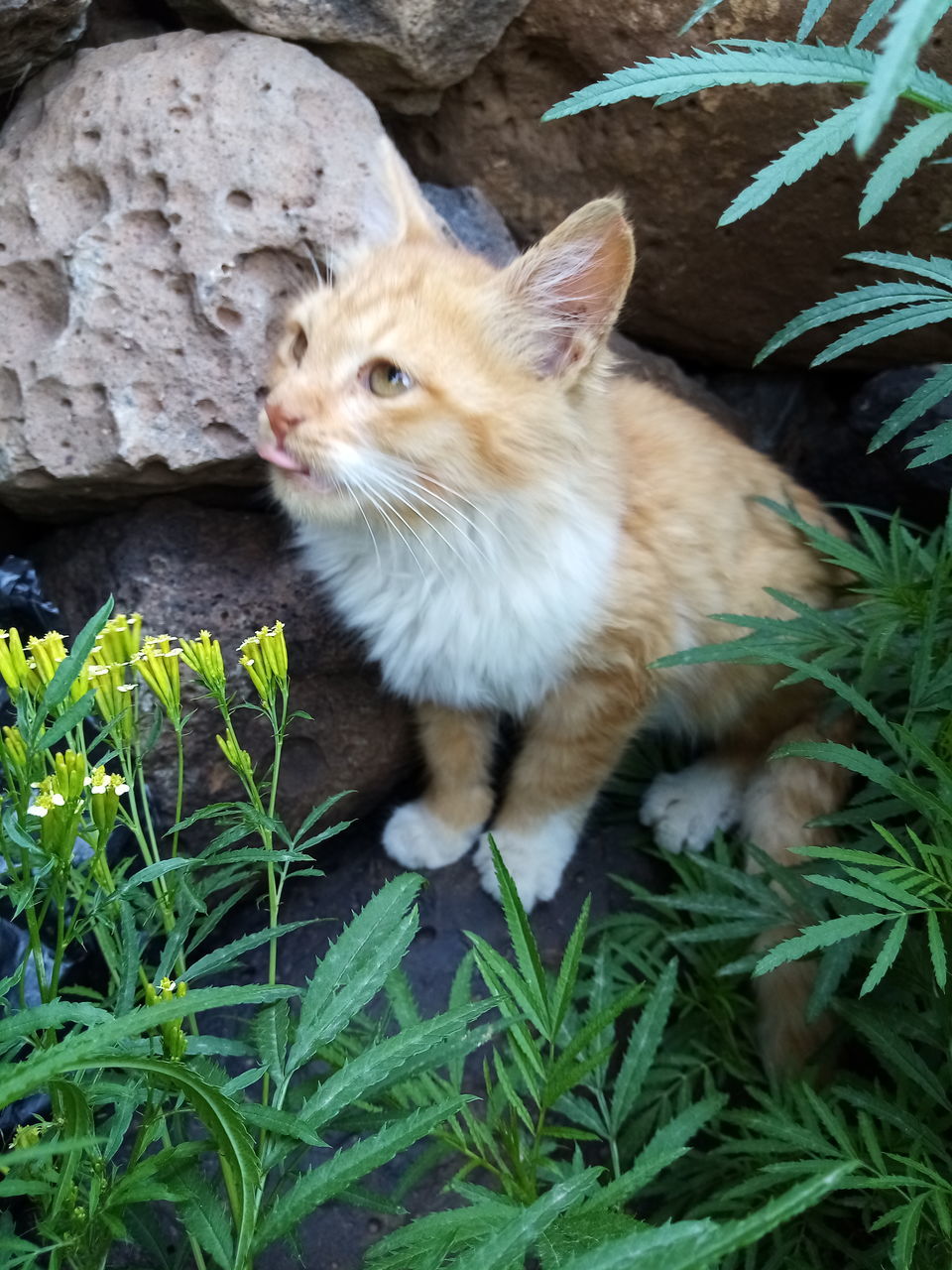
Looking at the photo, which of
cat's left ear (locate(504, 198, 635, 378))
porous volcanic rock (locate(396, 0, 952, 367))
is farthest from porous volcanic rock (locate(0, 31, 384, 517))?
porous volcanic rock (locate(396, 0, 952, 367))

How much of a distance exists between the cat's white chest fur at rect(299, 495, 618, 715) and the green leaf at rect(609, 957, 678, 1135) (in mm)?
473

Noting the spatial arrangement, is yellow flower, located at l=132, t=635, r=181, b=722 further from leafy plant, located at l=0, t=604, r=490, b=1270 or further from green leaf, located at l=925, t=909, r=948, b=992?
green leaf, located at l=925, t=909, r=948, b=992

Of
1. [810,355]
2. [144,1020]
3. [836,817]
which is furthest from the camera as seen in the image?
[810,355]

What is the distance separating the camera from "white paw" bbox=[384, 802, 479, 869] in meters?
1.69

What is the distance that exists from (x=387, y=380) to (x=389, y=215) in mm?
417

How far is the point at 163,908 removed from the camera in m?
0.82

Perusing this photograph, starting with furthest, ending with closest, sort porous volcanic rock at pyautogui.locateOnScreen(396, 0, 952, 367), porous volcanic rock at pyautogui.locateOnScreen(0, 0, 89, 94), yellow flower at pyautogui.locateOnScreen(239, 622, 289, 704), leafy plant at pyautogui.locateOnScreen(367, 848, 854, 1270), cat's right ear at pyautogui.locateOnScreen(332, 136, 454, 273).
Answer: porous volcanic rock at pyautogui.locateOnScreen(396, 0, 952, 367), cat's right ear at pyautogui.locateOnScreen(332, 136, 454, 273), porous volcanic rock at pyautogui.locateOnScreen(0, 0, 89, 94), yellow flower at pyautogui.locateOnScreen(239, 622, 289, 704), leafy plant at pyautogui.locateOnScreen(367, 848, 854, 1270)

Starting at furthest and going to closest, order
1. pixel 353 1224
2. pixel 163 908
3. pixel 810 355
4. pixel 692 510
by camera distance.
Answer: pixel 810 355, pixel 692 510, pixel 353 1224, pixel 163 908

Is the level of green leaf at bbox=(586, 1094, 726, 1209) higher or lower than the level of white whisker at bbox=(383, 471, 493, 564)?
lower

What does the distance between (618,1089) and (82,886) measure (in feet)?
2.47

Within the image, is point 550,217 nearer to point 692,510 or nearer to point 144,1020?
point 692,510

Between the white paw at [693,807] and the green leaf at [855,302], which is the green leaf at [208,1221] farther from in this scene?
the white paw at [693,807]

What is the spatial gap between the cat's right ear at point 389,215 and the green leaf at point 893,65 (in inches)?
40.8

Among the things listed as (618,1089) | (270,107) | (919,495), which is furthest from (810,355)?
(618,1089)
